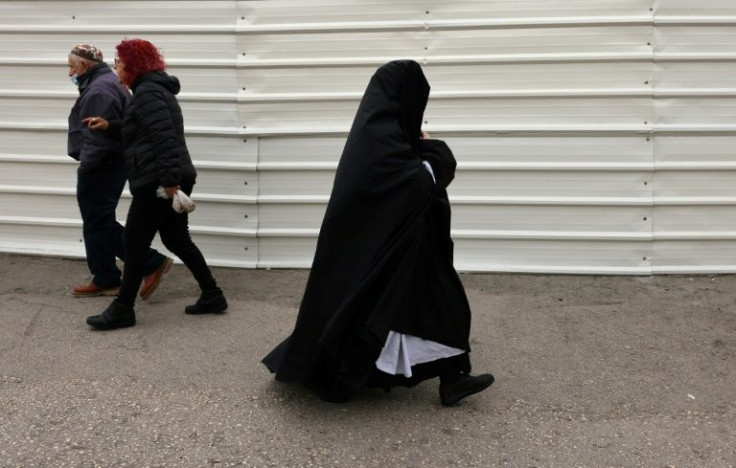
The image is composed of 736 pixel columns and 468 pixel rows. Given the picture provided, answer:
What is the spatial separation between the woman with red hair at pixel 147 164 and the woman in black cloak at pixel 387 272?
1508 mm

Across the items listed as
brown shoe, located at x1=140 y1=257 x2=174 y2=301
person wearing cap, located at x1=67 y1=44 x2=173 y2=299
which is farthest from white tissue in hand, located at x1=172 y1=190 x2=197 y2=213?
brown shoe, located at x1=140 y1=257 x2=174 y2=301

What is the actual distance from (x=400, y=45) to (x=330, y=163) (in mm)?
1081

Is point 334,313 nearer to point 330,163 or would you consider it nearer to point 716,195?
point 330,163

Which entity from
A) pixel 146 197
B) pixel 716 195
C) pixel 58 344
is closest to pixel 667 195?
pixel 716 195

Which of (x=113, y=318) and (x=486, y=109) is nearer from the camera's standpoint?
(x=113, y=318)

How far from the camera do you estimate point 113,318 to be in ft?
17.2

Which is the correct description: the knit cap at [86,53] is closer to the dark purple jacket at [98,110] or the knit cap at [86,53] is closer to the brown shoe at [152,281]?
the dark purple jacket at [98,110]

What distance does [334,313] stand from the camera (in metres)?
4.04

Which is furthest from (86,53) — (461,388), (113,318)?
(461,388)

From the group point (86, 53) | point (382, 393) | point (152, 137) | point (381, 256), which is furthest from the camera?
point (86, 53)

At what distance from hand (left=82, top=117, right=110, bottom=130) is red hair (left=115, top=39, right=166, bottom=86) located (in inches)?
20.2

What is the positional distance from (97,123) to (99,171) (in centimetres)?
40

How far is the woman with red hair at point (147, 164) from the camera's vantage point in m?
5.02

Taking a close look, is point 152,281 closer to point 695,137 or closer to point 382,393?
point 382,393
